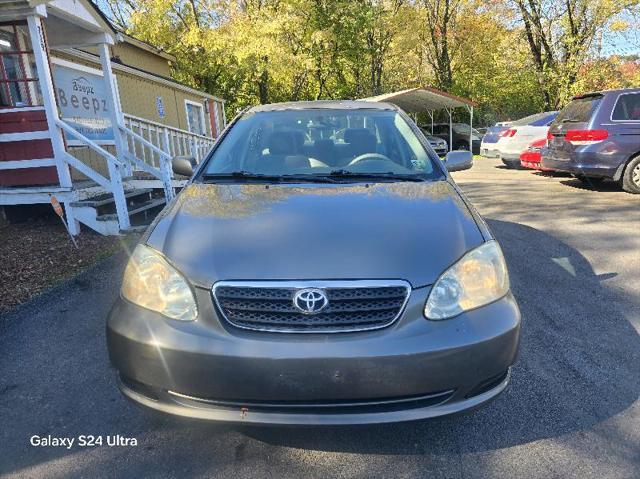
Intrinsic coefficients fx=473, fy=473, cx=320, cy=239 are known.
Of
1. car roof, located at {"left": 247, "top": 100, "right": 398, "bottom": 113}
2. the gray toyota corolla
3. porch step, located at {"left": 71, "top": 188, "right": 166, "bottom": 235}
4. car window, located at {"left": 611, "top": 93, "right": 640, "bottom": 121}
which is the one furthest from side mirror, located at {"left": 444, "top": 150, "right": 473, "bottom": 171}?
car window, located at {"left": 611, "top": 93, "right": 640, "bottom": 121}

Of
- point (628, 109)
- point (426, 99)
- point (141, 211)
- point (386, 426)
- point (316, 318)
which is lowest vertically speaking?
point (386, 426)

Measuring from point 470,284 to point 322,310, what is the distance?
65 centimetres

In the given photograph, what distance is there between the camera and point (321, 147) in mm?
3312

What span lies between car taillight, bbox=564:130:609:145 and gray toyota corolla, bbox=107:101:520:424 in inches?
280

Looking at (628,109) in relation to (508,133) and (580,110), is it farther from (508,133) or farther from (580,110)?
(508,133)

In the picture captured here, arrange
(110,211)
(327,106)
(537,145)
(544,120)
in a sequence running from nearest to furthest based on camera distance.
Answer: (327,106) → (110,211) → (537,145) → (544,120)

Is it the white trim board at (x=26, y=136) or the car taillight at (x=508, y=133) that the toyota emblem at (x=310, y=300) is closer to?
the white trim board at (x=26, y=136)

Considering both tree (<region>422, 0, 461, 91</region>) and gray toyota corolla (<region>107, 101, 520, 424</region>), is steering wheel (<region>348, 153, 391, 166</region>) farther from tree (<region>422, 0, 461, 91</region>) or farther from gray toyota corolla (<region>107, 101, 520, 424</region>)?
tree (<region>422, 0, 461, 91</region>)

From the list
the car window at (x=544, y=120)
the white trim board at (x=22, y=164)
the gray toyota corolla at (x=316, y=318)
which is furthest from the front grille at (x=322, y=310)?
the car window at (x=544, y=120)

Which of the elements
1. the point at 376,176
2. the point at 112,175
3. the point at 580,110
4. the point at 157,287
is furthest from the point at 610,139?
the point at 157,287

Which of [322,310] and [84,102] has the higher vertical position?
[84,102]

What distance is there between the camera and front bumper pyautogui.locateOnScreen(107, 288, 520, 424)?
179cm

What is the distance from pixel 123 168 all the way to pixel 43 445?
6680 mm

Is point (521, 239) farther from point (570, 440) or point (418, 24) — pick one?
point (418, 24)
